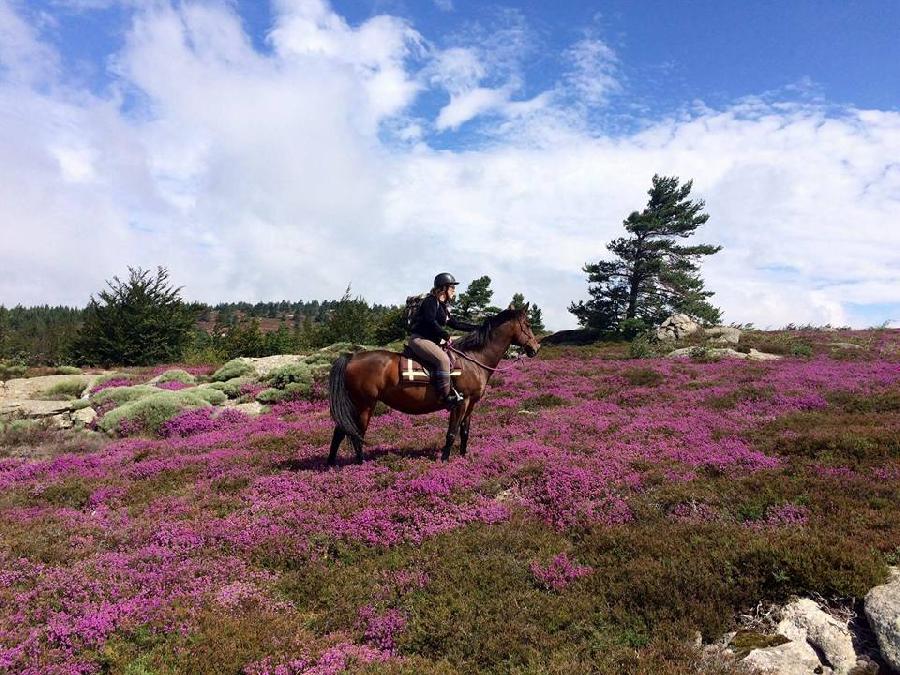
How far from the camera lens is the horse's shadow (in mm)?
10492

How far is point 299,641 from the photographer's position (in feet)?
17.0

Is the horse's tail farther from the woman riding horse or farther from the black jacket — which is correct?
the black jacket

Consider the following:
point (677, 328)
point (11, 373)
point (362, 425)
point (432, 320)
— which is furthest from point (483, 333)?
point (11, 373)

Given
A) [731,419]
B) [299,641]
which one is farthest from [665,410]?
[299,641]

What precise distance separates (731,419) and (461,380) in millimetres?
7939

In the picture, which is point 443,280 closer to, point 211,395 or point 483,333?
point 483,333

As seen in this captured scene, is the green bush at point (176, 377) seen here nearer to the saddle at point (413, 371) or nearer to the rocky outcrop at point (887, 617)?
the saddle at point (413, 371)

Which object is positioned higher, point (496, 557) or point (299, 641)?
point (496, 557)

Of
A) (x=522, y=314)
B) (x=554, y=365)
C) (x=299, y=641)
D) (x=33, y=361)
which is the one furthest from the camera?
(x=33, y=361)

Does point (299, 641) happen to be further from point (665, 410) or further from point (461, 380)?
point (665, 410)

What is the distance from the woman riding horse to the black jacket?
37cm

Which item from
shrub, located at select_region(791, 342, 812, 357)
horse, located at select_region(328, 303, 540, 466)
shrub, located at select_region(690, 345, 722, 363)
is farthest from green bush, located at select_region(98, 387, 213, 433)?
shrub, located at select_region(791, 342, 812, 357)

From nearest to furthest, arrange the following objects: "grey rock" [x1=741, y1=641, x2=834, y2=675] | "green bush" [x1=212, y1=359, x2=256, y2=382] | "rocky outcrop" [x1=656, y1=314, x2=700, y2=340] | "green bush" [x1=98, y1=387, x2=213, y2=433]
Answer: "grey rock" [x1=741, y1=641, x2=834, y2=675]
"green bush" [x1=98, y1=387, x2=213, y2=433]
"green bush" [x1=212, y1=359, x2=256, y2=382]
"rocky outcrop" [x1=656, y1=314, x2=700, y2=340]

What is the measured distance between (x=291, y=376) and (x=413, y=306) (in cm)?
1213
